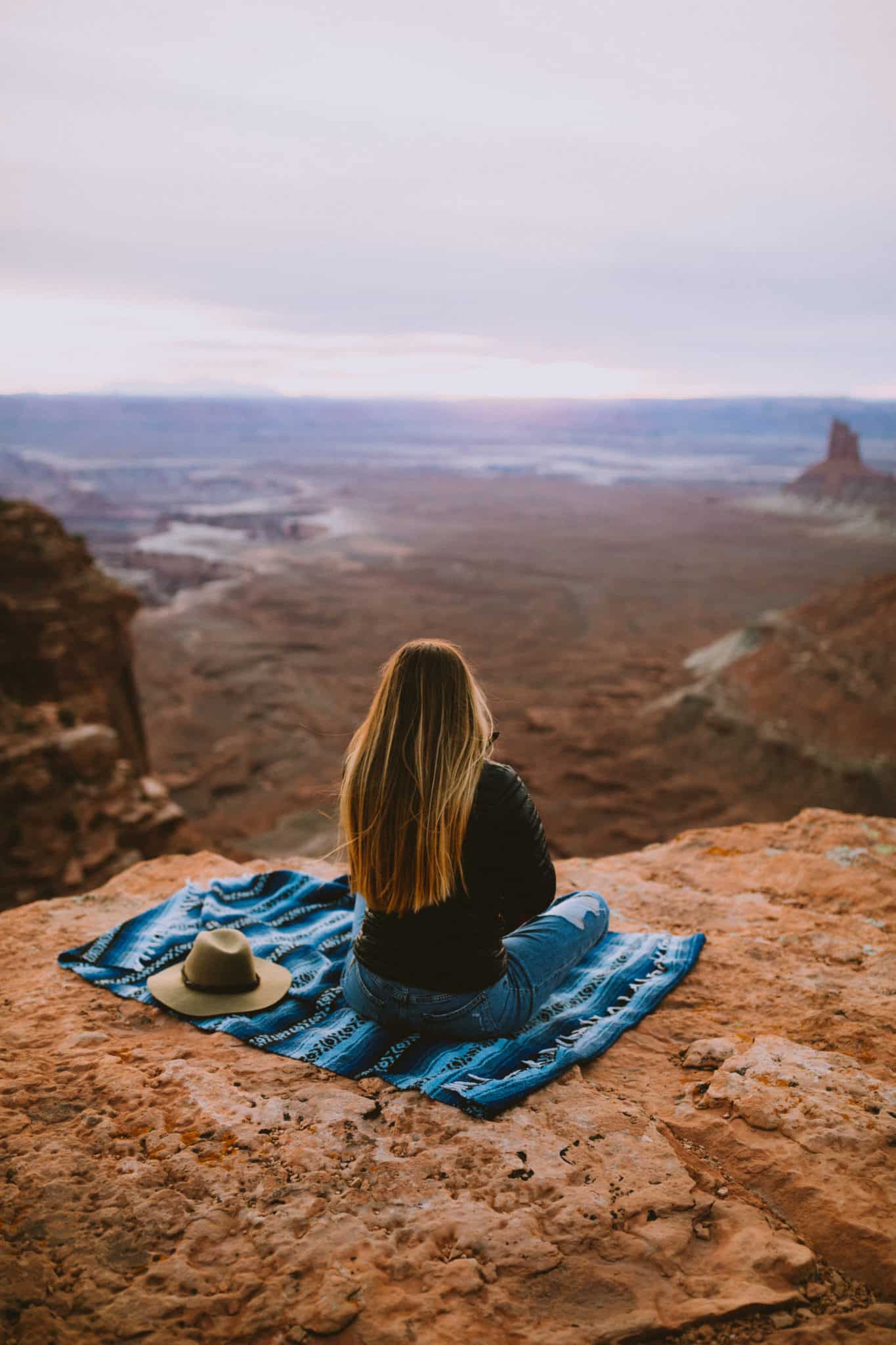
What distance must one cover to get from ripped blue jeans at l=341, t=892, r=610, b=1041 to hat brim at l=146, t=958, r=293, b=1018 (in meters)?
0.26

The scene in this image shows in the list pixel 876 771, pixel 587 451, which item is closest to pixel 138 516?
pixel 876 771

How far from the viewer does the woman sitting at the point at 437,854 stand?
2.44 m

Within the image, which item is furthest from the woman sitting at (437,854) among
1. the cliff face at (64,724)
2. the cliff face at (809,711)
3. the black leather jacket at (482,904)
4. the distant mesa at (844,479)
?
the distant mesa at (844,479)

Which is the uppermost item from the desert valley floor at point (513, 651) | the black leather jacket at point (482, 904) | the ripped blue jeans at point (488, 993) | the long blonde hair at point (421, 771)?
the long blonde hair at point (421, 771)

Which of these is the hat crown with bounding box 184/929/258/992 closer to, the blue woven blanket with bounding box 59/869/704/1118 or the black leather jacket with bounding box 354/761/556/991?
the blue woven blanket with bounding box 59/869/704/1118

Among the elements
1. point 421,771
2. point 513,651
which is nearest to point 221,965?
point 421,771

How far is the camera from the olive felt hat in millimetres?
2908

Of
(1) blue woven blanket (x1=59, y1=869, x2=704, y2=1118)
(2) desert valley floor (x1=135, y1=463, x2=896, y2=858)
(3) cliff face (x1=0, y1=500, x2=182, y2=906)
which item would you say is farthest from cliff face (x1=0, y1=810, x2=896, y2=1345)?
(3) cliff face (x1=0, y1=500, x2=182, y2=906)

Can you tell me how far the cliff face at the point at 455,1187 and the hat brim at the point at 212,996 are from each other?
2.6 inches

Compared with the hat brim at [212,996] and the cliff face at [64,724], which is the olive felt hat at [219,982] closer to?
the hat brim at [212,996]

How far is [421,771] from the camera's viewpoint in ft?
7.93

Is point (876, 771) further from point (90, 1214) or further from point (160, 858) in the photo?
point (90, 1214)

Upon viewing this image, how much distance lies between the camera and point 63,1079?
97.4 inches

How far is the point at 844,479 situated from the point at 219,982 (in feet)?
268
